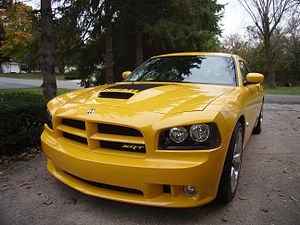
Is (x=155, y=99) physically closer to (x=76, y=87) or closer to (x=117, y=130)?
(x=117, y=130)

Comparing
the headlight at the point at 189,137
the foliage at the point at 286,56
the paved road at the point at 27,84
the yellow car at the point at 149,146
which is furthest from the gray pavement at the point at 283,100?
the foliage at the point at 286,56

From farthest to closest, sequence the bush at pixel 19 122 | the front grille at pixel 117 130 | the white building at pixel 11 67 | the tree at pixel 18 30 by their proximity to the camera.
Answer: the white building at pixel 11 67
the tree at pixel 18 30
the bush at pixel 19 122
the front grille at pixel 117 130

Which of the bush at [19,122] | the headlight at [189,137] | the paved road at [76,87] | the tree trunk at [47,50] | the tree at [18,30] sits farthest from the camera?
the paved road at [76,87]

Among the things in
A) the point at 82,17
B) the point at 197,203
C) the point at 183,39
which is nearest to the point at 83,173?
the point at 197,203

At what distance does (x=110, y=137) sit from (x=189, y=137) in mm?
656

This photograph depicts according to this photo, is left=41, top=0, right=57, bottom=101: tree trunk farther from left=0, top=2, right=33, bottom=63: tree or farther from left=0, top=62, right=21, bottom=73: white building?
→ left=0, top=62, right=21, bottom=73: white building

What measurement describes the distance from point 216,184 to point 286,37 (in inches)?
1322

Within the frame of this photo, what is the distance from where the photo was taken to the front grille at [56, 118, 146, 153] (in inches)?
92.7

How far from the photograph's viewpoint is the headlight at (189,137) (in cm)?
229

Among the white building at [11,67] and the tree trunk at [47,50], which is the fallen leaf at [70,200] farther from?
the white building at [11,67]

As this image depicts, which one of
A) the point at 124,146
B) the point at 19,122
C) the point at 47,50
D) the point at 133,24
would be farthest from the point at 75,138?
the point at 133,24

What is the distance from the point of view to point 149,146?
7.44 ft

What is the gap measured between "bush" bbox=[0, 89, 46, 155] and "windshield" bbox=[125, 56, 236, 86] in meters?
1.57

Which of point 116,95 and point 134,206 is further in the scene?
point 116,95
